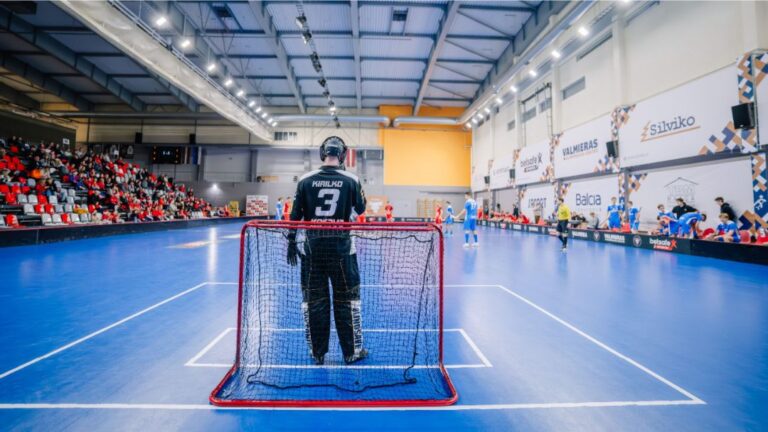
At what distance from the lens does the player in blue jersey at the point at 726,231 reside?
941 centimetres

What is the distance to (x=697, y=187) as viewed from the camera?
11117 millimetres

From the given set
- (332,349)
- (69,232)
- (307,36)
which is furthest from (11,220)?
(332,349)

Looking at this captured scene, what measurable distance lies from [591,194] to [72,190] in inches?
1015

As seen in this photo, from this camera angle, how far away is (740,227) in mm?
9727

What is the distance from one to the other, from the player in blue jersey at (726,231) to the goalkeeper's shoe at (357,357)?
479 inches

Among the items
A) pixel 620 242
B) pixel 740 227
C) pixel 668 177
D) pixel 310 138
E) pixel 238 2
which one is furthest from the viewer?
pixel 310 138

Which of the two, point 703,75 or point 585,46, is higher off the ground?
point 585,46

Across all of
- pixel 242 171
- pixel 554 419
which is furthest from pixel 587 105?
pixel 242 171

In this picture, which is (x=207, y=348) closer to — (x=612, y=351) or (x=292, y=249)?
(x=292, y=249)

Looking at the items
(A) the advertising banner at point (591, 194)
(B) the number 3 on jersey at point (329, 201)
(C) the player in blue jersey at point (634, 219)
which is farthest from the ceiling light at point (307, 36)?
(C) the player in blue jersey at point (634, 219)

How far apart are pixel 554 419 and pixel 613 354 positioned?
58.7 inches

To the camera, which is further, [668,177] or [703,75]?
[668,177]

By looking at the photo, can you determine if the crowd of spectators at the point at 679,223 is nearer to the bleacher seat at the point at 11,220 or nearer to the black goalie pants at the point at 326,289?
the black goalie pants at the point at 326,289

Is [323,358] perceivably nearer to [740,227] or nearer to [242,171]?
[740,227]
